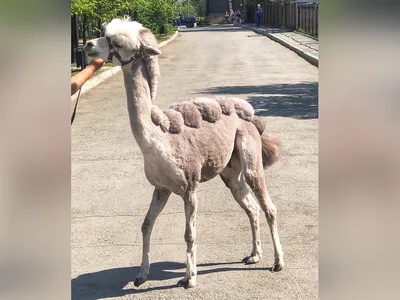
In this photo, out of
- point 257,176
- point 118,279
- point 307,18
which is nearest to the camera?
point 257,176

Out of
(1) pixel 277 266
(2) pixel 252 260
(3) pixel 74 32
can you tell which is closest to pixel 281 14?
(3) pixel 74 32

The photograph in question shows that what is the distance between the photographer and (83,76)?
139 inches

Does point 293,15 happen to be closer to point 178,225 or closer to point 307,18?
point 307,18

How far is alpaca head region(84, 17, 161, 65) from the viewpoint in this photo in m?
3.98

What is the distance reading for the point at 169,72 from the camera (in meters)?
20.1

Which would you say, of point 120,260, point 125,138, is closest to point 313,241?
point 120,260

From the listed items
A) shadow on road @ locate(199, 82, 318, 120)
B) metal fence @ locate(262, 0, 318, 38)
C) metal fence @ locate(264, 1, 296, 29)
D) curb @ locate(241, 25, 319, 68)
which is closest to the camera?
shadow on road @ locate(199, 82, 318, 120)

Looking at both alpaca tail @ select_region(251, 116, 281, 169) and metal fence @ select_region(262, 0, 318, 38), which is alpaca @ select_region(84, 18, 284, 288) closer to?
alpaca tail @ select_region(251, 116, 281, 169)

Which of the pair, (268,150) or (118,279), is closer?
(118,279)

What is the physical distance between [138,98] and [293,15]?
139 feet

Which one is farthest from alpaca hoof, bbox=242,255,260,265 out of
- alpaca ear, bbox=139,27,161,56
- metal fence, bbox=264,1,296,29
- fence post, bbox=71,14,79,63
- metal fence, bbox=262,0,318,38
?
metal fence, bbox=264,1,296,29
